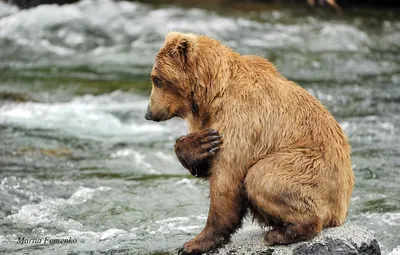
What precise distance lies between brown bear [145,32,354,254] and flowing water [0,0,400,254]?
4.08 feet

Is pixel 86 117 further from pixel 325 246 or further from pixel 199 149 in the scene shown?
pixel 325 246

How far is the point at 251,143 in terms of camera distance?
213 inches

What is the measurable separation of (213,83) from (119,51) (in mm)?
11568

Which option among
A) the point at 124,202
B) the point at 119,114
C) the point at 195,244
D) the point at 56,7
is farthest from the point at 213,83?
the point at 56,7

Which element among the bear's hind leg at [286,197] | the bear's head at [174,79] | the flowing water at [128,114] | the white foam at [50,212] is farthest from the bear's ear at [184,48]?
the white foam at [50,212]

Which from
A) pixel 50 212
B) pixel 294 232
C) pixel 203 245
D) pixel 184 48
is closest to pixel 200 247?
pixel 203 245

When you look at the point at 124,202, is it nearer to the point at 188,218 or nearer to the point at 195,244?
the point at 188,218

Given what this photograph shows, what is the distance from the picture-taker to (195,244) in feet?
18.2

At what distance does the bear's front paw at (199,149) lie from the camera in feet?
17.6

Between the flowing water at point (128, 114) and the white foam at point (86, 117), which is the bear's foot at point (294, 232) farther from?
the white foam at point (86, 117)

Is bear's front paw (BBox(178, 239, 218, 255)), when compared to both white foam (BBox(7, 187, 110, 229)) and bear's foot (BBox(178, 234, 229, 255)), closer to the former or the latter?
bear's foot (BBox(178, 234, 229, 255))

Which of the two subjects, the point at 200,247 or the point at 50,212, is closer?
the point at 200,247

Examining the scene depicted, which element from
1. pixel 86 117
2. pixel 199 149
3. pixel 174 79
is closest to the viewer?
pixel 199 149

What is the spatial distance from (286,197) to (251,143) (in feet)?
1.55
